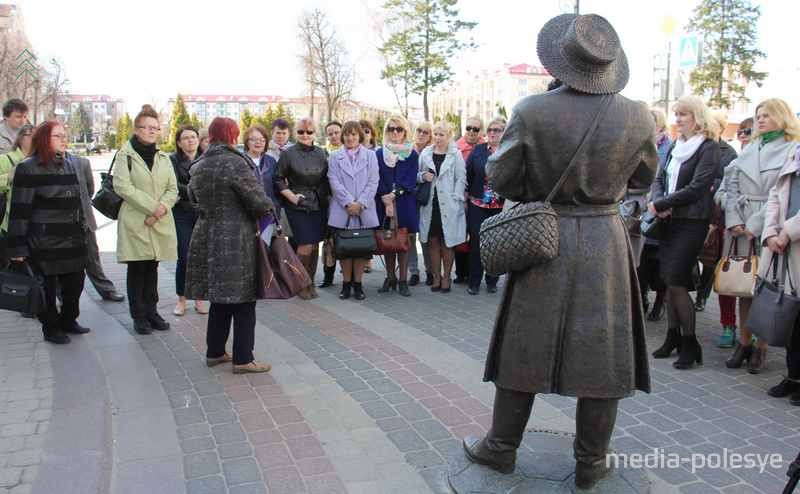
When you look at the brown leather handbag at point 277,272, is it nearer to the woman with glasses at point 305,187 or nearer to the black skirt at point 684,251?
the woman with glasses at point 305,187

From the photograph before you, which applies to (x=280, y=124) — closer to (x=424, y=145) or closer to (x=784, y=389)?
(x=424, y=145)

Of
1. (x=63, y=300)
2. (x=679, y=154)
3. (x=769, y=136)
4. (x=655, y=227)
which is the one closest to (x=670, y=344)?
(x=655, y=227)

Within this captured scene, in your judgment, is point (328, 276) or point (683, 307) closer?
point (683, 307)

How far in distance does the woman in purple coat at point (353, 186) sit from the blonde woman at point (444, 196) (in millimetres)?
657

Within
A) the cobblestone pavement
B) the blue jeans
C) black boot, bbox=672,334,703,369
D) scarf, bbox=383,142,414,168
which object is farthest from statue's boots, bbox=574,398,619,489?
scarf, bbox=383,142,414,168

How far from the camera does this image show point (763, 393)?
14.9ft

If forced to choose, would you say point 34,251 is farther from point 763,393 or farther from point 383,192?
point 763,393

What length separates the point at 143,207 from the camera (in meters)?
5.73

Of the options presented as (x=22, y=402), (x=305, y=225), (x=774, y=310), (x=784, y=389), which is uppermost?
(x=305, y=225)

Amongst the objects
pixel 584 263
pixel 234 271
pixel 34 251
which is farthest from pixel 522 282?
pixel 34 251

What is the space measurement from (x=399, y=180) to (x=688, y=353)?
12.1ft

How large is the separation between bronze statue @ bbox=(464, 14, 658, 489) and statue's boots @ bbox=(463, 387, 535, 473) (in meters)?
0.12

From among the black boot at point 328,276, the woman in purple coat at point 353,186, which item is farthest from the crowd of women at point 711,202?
the black boot at point 328,276

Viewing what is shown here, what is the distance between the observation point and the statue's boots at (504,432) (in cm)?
299
